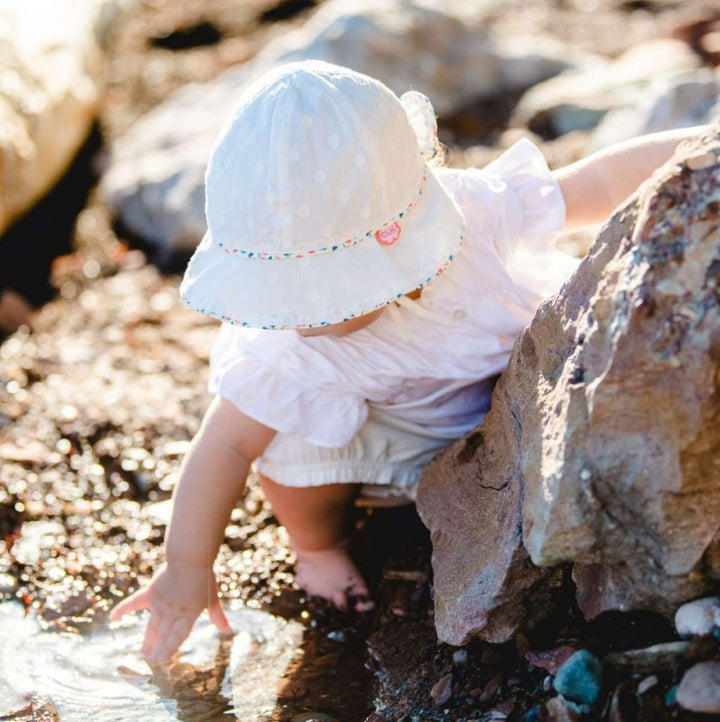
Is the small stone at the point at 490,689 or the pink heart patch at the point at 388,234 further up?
the pink heart patch at the point at 388,234

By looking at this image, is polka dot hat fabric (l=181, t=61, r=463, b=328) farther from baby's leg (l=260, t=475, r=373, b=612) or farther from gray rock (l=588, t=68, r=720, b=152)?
gray rock (l=588, t=68, r=720, b=152)

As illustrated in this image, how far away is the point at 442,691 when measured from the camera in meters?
2.04

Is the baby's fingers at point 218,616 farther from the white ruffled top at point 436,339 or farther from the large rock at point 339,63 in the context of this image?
the large rock at point 339,63

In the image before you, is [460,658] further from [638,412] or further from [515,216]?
[515,216]

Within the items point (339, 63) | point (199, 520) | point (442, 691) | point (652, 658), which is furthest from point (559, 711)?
point (339, 63)

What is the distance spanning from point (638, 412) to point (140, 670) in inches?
49.4

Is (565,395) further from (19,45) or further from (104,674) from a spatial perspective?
(19,45)

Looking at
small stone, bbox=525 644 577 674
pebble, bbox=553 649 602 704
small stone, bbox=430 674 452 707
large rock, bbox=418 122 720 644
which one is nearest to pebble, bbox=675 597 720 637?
large rock, bbox=418 122 720 644

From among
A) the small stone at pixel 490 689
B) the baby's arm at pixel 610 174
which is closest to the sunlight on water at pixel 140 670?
the small stone at pixel 490 689

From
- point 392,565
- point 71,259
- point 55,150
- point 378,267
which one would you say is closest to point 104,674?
point 392,565

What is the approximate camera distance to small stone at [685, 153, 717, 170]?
1.62 meters

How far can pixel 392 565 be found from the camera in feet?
8.30

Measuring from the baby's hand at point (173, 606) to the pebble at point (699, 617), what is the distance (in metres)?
1.04

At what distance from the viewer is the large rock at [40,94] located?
175 inches
